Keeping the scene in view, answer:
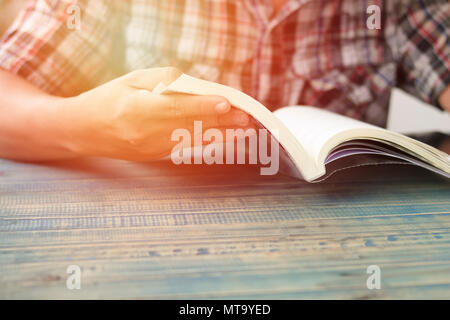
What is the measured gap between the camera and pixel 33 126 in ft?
2.00

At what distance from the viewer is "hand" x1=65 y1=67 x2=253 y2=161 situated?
47 cm

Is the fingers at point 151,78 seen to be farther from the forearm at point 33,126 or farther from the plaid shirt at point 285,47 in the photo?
the plaid shirt at point 285,47

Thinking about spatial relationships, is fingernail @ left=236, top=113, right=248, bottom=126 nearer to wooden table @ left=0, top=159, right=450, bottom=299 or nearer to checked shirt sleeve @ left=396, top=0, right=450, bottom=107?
wooden table @ left=0, top=159, right=450, bottom=299

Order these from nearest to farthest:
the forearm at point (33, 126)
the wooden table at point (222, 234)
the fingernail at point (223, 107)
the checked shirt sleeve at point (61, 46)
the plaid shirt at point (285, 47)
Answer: the wooden table at point (222, 234), the fingernail at point (223, 107), the forearm at point (33, 126), the checked shirt sleeve at point (61, 46), the plaid shirt at point (285, 47)

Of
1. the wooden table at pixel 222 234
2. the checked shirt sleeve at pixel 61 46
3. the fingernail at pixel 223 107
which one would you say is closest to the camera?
the wooden table at pixel 222 234

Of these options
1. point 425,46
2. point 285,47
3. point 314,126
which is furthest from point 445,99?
point 314,126

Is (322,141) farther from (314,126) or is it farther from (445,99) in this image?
(445,99)

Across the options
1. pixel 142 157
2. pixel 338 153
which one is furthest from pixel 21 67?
pixel 338 153

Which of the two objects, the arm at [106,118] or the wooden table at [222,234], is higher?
the arm at [106,118]

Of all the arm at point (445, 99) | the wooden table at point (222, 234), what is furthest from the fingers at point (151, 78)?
the arm at point (445, 99)

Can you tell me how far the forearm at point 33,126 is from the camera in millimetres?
598

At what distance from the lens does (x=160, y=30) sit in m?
0.92

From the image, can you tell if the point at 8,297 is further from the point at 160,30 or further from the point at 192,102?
the point at 160,30

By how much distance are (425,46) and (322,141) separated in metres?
0.59
